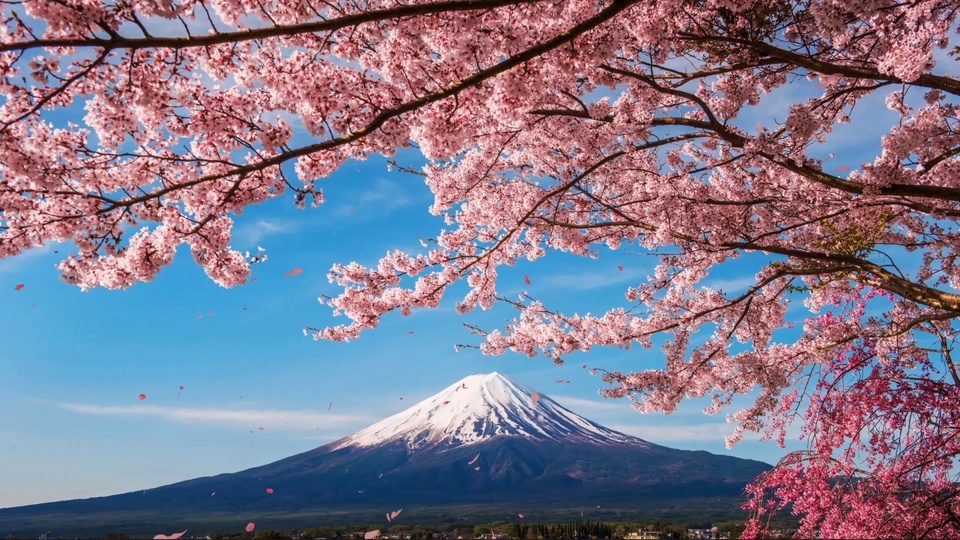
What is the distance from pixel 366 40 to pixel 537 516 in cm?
7507

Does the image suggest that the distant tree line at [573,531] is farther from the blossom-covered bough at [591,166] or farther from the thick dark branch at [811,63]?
the thick dark branch at [811,63]

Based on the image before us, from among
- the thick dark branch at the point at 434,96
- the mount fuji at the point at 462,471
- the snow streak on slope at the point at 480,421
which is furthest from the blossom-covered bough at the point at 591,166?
the snow streak on slope at the point at 480,421

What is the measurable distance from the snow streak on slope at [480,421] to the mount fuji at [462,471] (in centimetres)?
22

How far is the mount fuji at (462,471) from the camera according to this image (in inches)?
3947

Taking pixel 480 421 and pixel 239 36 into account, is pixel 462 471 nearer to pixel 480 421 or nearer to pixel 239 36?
pixel 480 421

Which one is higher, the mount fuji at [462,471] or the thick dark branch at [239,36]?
the thick dark branch at [239,36]

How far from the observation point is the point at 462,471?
11212cm

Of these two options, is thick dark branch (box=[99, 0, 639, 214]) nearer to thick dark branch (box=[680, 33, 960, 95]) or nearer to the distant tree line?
thick dark branch (box=[680, 33, 960, 95])

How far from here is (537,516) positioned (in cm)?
7356

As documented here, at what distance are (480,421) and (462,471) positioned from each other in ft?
46.8

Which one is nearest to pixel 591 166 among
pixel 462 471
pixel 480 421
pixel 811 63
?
pixel 811 63

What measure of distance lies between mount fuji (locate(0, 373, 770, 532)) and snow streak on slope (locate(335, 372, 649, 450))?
0.72 ft

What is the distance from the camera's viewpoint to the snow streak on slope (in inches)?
4764

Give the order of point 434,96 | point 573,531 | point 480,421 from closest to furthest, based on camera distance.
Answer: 1. point 434,96
2. point 573,531
3. point 480,421
